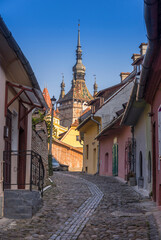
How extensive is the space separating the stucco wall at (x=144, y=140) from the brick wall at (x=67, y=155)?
130 feet

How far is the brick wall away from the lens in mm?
56594

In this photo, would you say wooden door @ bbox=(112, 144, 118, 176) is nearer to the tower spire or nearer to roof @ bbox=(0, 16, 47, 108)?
roof @ bbox=(0, 16, 47, 108)

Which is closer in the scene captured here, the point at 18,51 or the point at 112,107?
the point at 18,51

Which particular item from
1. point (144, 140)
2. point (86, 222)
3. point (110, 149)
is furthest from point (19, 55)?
point (110, 149)

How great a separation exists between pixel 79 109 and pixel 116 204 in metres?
127

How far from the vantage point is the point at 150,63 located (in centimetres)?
897

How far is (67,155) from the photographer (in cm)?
5728

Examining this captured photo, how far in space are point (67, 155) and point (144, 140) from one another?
4301 cm

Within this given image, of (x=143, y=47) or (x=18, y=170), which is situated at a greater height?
(x=143, y=47)

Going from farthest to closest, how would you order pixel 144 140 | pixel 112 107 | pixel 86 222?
1. pixel 112 107
2. pixel 144 140
3. pixel 86 222

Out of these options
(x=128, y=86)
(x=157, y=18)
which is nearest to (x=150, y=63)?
(x=157, y=18)

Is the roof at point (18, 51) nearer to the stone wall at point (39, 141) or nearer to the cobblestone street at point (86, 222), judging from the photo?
the cobblestone street at point (86, 222)

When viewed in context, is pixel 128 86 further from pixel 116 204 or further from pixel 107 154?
pixel 116 204

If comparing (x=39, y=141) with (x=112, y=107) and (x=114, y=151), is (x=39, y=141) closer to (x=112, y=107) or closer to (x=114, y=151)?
(x=114, y=151)
